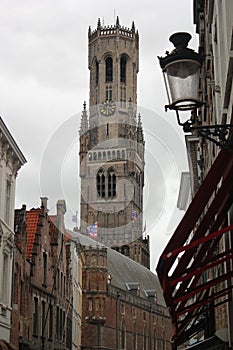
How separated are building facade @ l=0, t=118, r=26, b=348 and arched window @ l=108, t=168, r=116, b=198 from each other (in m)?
79.6

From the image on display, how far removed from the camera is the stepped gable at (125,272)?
256ft

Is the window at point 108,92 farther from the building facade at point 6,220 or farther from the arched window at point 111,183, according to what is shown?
the building facade at point 6,220

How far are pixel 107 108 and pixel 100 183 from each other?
44.3 ft

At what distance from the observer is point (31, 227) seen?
3173 cm

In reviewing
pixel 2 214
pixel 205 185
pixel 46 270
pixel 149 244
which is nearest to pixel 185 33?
pixel 205 185

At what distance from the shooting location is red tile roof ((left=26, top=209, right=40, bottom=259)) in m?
30.2

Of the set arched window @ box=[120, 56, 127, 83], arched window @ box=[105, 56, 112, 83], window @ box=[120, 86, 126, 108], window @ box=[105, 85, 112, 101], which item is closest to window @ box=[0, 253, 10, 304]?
window @ box=[120, 86, 126, 108]

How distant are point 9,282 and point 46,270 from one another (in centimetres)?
742

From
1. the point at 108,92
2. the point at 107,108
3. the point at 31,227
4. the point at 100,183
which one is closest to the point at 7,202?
the point at 31,227

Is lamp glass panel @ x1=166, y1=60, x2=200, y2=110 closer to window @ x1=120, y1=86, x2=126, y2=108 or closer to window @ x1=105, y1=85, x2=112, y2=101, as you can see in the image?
window @ x1=120, y1=86, x2=126, y2=108

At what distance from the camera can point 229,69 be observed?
8.08 m

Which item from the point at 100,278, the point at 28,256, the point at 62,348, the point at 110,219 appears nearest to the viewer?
the point at 28,256

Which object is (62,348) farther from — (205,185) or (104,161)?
(104,161)

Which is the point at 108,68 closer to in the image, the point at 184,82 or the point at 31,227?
the point at 31,227
